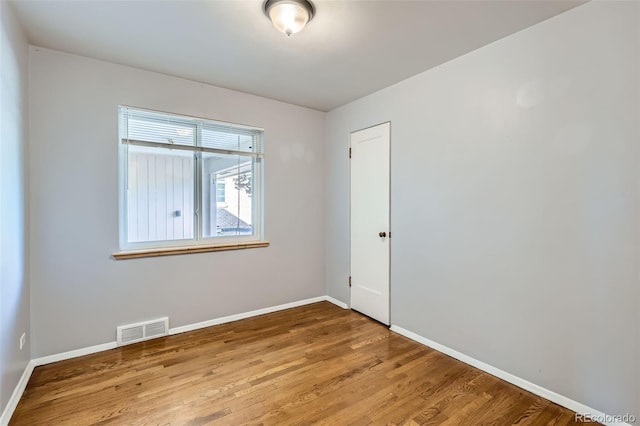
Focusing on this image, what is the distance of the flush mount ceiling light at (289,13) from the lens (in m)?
1.81

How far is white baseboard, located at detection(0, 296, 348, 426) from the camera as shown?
1.87 m

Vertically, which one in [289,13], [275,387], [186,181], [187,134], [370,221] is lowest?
[275,387]

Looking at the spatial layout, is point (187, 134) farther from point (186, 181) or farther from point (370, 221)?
point (370, 221)

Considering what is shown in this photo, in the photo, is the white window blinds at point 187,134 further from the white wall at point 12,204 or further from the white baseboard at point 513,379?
the white baseboard at point 513,379

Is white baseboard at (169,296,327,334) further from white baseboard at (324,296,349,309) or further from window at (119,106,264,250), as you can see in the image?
window at (119,106,264,250)

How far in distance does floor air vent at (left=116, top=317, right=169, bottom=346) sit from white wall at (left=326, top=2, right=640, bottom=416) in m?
2.36

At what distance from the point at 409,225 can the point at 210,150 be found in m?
2.23

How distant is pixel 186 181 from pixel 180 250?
28.4 inches

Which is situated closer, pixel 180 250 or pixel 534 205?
pixel 534 205

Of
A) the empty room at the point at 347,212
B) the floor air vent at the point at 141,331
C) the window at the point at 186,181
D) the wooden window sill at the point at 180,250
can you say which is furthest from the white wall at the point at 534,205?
the floor air vent at the point at 141,331

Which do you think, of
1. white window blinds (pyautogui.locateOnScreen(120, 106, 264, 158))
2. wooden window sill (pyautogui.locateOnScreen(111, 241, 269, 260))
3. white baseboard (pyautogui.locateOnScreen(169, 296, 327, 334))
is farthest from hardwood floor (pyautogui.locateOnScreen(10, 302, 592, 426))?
white window blinds (pyautogui.locateOnScreen(120, 106, 264, 158))

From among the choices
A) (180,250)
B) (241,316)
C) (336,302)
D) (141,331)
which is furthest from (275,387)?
(336,302)

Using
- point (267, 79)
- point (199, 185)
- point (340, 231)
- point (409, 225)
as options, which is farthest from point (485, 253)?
point (199, 185)

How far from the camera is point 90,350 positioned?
8.63 ft
